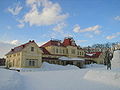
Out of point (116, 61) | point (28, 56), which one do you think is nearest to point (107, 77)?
point (116, 61)

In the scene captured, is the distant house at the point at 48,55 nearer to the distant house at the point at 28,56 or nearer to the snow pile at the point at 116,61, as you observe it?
the distant house at the point at 28,56

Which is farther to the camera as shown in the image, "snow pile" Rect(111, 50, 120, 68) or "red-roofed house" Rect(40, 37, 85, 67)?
"red-roofed house" Rect(40, 37, 85, 67)

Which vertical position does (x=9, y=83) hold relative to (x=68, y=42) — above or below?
below

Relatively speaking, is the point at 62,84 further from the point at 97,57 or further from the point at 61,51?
the point at 97,57

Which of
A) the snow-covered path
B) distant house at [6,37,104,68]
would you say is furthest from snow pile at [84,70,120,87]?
distant house at [6,37,104,68]

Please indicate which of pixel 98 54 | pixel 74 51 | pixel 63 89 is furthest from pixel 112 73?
pixel 98 54

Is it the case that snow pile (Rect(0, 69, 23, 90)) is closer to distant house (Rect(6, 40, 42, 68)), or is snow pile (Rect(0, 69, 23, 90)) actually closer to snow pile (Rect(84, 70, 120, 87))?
snow pile (Rect(84, 70, 120, 87))

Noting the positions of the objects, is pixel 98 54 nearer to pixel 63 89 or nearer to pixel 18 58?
pixel 18 58

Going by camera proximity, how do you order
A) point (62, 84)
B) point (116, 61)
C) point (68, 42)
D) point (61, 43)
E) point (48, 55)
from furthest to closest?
1. point (68, 42)
2. point (61, 43)
3. point (48, 55)
4. point (116, 61)
5. point (62, 84)

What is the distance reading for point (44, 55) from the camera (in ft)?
164

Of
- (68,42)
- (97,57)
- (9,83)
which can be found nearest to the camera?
(9,83)

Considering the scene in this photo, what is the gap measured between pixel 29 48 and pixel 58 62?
44.5 ft

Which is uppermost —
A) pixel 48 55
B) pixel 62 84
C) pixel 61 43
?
pixel 61 43

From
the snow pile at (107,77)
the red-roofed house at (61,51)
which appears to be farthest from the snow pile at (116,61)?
the red-roofed house at (61,51)
